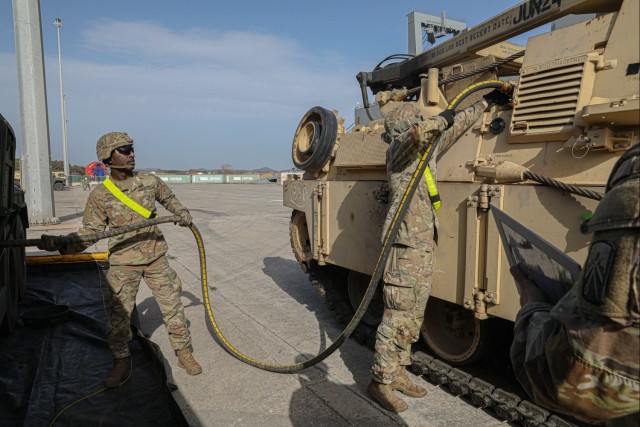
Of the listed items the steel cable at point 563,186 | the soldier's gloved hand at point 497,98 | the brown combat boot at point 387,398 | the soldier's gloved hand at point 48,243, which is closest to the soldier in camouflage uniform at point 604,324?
the steel cable at point 563,186

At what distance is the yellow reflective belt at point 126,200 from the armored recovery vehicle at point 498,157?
1.66 m

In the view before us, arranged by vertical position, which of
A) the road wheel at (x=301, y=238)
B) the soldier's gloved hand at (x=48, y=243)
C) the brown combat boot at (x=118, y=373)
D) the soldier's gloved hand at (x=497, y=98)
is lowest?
the brown combat boot at (x=118, y=373)

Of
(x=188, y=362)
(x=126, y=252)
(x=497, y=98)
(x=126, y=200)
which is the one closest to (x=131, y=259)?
(x=126, y=252)

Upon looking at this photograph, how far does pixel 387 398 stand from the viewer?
3.38 m

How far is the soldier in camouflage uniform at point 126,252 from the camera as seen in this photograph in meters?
3.76

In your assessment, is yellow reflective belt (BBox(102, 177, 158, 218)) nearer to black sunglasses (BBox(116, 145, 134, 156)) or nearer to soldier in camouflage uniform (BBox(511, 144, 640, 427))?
black sunglasses (BBox(116, 145, 134, 156))

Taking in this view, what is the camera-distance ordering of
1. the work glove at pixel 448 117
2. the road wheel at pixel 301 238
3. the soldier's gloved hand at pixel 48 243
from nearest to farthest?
1. the work glove at pixel 448 117
2. the soldier's gloved hand at pixel 48 243
3. the road wheel at pixel 301 238

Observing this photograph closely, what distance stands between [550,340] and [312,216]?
3890mm

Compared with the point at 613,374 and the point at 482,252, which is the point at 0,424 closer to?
the point at 482,252

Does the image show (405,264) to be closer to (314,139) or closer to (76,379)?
(314,139)

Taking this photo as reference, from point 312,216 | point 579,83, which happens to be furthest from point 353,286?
point 579,83

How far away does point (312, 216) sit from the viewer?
196 inches

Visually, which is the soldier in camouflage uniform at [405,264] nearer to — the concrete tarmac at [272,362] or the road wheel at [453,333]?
the concrete tarmac at [272,362]

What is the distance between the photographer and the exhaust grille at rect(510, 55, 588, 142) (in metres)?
2.91
